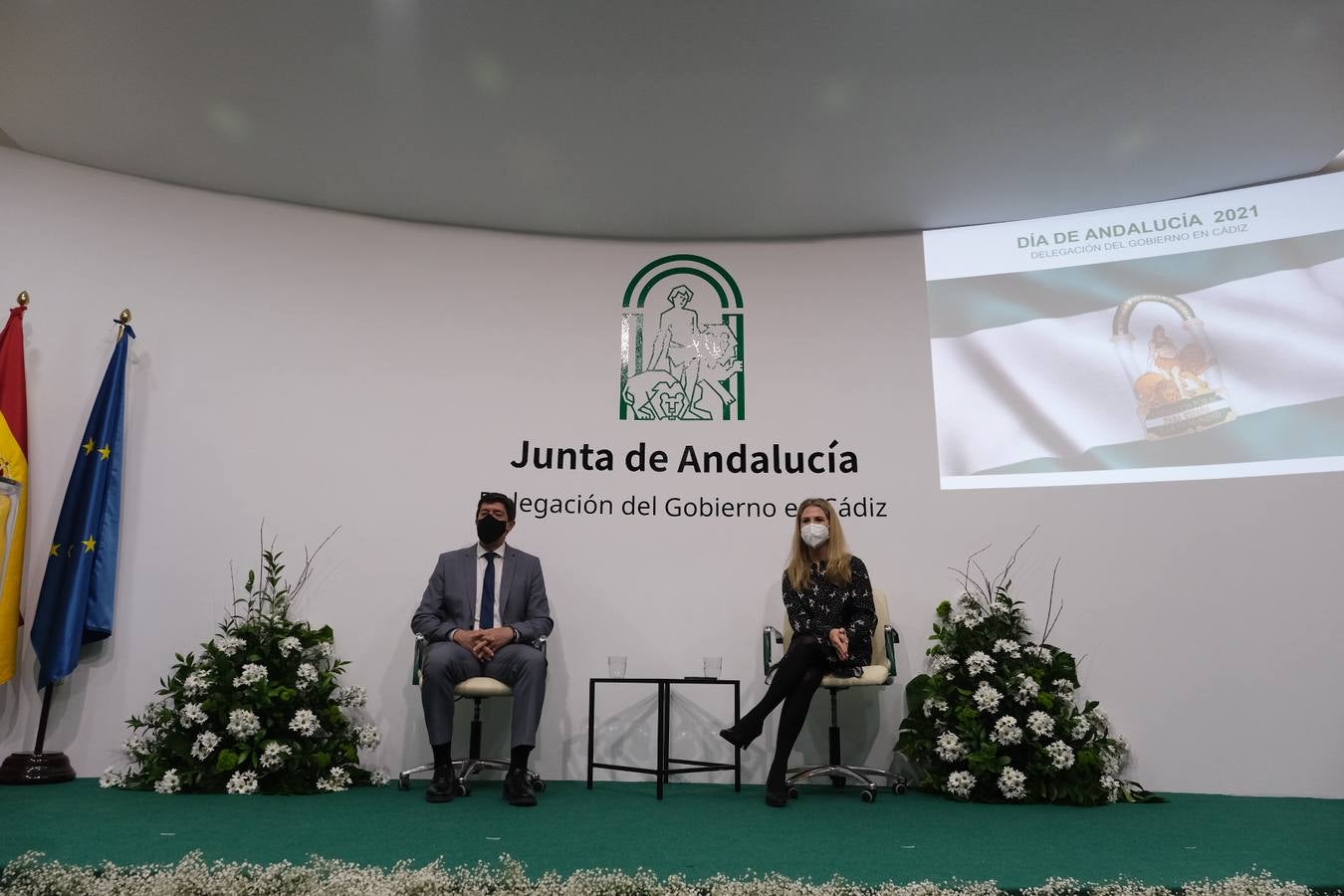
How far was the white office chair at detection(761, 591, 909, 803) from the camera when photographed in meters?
3.94

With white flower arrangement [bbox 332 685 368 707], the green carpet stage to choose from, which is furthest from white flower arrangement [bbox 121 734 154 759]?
white flower arrangement [bbox 332 685 368 707]

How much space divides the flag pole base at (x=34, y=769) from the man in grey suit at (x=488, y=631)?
164 centimetres

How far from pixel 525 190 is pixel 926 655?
3227mm

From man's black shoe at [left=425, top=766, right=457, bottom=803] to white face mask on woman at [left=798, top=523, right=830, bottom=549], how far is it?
6.20ft

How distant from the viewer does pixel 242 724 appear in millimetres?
3830

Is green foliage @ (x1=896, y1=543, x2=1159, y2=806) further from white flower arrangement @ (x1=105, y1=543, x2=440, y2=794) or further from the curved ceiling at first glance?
white flower arrangement @ (x1=105, y1=543, x2=440, y2=794)

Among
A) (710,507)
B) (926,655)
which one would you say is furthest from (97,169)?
(926,655)

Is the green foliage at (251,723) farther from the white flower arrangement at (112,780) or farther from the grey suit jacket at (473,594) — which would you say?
the grey suit jacket at (473,594)

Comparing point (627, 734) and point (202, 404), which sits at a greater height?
point (202, 404)

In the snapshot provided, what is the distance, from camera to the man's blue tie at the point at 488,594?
165 inches

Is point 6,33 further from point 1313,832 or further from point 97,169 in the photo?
point 1313,832

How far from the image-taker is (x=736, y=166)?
4488 mm

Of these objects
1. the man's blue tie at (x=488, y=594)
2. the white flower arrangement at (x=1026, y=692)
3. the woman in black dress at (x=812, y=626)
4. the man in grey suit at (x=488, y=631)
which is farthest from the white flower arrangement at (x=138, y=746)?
the white flower arrangement at (x=1026, y=692)

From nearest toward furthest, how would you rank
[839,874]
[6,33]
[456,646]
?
[839,874]
[6,33]
[456,646]
